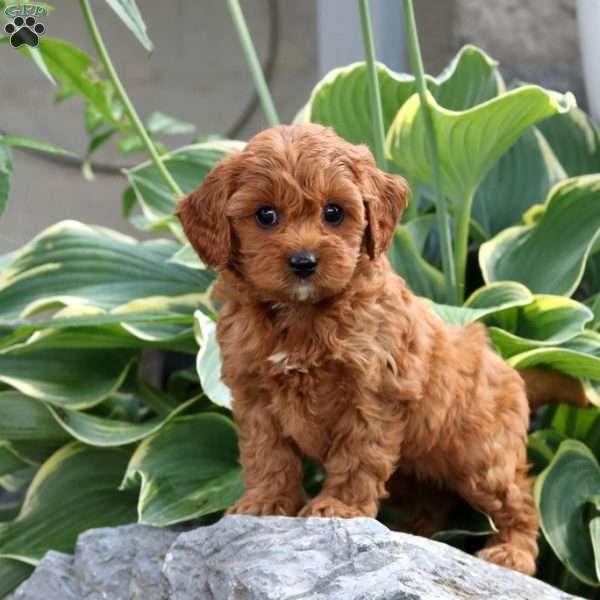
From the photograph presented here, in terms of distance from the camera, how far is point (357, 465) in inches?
89.4

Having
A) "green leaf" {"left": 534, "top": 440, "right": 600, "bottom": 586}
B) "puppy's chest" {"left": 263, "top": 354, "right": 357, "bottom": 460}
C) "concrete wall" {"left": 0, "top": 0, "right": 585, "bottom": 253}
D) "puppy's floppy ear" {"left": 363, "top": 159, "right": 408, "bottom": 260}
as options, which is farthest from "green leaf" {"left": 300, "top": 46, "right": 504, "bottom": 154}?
"concrete wall" {"left": 0, "top": 0, "right": 585, "bottom": 253}

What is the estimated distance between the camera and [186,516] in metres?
2.82

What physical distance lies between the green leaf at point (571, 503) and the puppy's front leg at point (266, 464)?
2.43ft

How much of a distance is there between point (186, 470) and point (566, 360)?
94cm

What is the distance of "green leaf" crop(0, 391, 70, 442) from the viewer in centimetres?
324

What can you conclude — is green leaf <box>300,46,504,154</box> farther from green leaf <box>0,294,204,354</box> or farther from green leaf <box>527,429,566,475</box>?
green leaf <box>527,429,566,475</box>

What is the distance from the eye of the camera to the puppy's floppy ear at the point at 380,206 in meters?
2.18

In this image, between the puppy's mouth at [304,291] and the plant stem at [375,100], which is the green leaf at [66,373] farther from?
the puppy's mouth at [304,291]

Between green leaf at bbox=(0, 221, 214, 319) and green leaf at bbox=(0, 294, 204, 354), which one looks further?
green leaf at bbox=(0, 221, 214, 319)

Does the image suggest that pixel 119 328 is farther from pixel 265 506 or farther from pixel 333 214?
pixel 333 214

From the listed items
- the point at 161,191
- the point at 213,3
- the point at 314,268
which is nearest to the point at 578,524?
the point at 314,268

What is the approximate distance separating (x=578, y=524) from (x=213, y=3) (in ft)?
10.4

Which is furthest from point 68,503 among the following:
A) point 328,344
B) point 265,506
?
point 328,344
